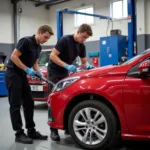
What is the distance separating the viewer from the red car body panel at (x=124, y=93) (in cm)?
281

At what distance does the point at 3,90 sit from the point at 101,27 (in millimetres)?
5862

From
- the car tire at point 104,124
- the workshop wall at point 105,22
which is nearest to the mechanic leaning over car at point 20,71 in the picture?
the car tire at point 104,124

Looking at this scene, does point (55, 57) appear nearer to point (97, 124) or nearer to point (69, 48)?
point (69, 48)

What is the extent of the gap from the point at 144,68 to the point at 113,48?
6.89 meters

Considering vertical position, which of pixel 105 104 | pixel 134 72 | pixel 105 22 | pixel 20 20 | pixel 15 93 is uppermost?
pixel 20 20

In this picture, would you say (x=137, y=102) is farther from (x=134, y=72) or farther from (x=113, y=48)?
(x=113, y=48)

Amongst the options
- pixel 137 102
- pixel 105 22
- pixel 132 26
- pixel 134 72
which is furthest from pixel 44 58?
pixel 105 22

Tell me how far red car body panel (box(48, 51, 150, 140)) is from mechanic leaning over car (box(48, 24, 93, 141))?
58cm

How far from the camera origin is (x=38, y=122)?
15.8 feet

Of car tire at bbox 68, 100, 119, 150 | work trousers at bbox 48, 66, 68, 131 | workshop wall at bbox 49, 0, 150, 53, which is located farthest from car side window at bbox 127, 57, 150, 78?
workshop wall at bbox 49, 0, 150, 53

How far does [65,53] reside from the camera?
150 inches

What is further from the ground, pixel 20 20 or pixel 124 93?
pixel 20 20

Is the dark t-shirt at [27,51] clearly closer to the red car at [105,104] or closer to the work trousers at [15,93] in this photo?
the work trousers at [15,93]

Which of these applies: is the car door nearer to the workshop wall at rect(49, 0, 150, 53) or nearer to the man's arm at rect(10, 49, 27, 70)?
the man's arm at rect(10, 49, 27, 70)
